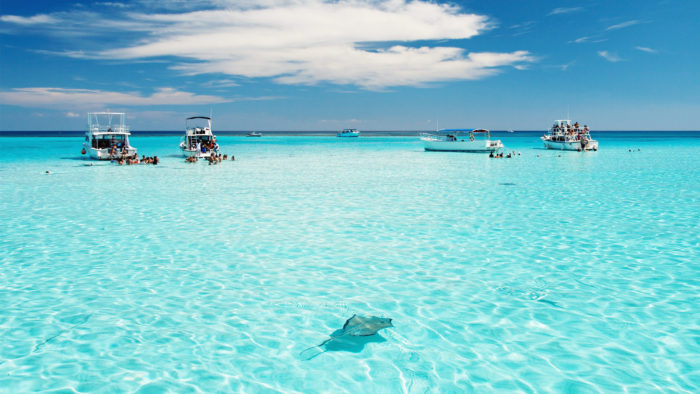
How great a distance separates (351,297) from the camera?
7.25 meters

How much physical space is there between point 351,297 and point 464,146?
1801 inches

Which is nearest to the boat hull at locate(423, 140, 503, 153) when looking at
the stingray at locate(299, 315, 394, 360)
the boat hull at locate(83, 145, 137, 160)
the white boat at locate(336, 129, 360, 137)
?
the boat hull at locate(83, 145, 137, 160)

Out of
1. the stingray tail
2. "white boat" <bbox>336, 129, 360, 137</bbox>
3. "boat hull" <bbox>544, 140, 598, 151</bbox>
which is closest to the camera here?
Answer: the stingray tail

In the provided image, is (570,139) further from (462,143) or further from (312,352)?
(312,352)

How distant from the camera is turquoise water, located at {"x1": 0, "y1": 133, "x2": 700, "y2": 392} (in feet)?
16.7

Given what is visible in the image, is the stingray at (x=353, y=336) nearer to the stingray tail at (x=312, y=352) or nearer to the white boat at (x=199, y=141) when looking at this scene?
the stingray tail at (x=312, y=352)

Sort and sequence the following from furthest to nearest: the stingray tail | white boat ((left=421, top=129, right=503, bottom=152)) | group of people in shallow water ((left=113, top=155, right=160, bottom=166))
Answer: white boat ((left=421, top=129, right=503, bottom=152)), group of people in shallow water ((left=113, top=155, right=160, bottom=166)), the stingray tail

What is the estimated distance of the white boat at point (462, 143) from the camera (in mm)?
48900

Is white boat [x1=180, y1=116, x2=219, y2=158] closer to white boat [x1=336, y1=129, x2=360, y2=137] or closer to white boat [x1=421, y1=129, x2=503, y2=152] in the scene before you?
white boat [x1=421, y1=129, x2=503, y2=152]

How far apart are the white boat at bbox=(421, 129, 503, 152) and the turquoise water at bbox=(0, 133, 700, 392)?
34.4m

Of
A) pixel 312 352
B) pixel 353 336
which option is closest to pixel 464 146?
pixel 353 336

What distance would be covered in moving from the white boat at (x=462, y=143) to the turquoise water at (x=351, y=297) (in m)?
34.4

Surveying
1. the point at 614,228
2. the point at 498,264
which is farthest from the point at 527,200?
the point at 498,264

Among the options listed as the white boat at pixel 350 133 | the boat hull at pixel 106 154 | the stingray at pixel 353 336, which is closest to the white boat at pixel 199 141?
the boat hull at pixel 106 154
